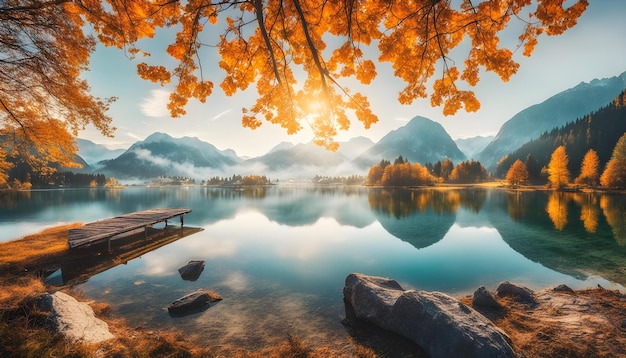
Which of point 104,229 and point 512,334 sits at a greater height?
point 104,229

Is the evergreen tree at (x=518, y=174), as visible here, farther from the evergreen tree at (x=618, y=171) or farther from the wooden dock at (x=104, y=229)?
the wooden dock at (x=104, y=229)

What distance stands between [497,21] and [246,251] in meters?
22.7

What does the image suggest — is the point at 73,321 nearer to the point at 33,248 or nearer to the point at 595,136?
the point at 33,248

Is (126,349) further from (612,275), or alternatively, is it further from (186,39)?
(612,275)

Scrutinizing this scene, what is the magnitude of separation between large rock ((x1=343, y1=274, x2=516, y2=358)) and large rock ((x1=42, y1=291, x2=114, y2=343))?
8.84 metres

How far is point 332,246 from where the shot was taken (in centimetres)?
2505

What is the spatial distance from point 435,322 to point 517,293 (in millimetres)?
7312

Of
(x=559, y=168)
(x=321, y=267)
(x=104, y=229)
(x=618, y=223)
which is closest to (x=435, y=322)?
(x=321, y=267)

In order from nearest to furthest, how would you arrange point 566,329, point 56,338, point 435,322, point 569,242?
point 56,338 < point 435,322 < point 566,329 < point 569,242

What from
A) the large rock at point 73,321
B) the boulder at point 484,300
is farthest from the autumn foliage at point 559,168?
the large rock at point 73,321

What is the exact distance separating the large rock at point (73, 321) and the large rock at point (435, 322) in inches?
348

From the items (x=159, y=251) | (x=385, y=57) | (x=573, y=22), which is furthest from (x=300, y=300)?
(x=159, y=251)

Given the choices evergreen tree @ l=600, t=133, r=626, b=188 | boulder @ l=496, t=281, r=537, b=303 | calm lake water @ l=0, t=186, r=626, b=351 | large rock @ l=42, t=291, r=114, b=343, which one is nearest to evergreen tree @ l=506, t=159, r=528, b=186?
evergreen tree @ l=600, t=133, r=626, b=188

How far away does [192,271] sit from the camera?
16.1 m
